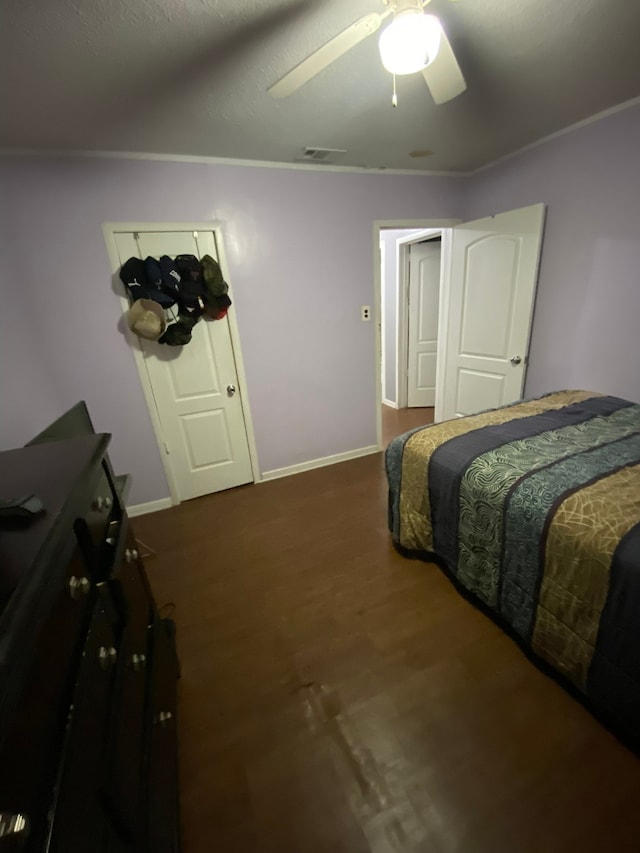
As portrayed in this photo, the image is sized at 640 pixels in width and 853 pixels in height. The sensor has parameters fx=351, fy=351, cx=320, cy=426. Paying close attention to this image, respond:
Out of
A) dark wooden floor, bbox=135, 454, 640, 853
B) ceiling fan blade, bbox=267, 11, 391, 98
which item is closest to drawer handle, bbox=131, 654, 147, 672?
dark wooden floor, bbox=135, 454, 640, 853

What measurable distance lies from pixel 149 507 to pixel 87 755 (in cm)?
238

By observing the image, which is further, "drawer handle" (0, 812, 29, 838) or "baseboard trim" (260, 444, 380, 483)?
"baseboard trim" (260, 444, 380, 483)

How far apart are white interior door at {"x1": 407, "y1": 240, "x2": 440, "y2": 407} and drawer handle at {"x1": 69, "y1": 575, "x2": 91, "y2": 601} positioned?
4.29 meters

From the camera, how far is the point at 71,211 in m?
2.13

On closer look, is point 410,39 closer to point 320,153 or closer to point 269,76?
point 269,76

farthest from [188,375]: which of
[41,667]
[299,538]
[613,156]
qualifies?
[613,156]

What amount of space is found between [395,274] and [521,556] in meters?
3.71

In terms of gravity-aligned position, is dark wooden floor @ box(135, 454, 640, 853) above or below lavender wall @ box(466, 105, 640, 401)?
below

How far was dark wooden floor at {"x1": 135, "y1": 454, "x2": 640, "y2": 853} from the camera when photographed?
109 cm

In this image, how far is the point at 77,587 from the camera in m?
0.71

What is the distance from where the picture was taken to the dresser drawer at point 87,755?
53 cm

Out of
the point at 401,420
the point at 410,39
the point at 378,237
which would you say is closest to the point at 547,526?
the point at 410,39

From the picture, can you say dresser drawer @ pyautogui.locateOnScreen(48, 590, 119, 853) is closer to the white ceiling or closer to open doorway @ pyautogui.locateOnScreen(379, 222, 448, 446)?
the white ceiling

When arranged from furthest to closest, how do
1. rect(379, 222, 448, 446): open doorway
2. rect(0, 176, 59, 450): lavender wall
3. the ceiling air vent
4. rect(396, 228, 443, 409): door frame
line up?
rect(379, 222, 448, 446): open doorway → rect(396, 228, 443, 409): door frame → the ceiling air vent → rect(0, 176, 59, 450): lavender wall
